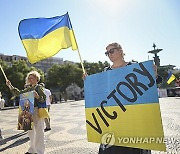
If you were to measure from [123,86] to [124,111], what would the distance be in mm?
315

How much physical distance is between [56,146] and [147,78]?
4144mm

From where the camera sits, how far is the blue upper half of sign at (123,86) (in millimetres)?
2941

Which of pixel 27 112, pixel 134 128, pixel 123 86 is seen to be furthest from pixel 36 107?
pixel 134 128

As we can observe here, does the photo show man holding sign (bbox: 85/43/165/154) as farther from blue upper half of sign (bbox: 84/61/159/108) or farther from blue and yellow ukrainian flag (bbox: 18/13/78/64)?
blue and yellow ukrainian flag (bbox: 18/13/78/64)

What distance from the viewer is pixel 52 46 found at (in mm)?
4824

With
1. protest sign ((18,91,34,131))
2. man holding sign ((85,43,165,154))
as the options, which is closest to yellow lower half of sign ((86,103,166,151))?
man holding sign ((85,43,165,154))

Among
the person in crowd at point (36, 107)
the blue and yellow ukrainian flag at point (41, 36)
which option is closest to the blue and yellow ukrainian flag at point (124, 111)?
the blue and yellow ukrainian flag at point (41, 36)

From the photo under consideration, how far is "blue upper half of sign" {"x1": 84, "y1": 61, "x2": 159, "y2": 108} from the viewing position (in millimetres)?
2941

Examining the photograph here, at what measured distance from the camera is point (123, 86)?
3.20 m

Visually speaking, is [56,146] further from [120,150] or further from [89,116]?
[120,150]

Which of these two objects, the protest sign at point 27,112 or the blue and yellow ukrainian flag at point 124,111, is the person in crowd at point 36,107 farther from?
the blue and yellow ukrainian flag at point 124,111

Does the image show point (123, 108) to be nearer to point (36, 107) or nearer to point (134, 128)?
point (134, 128)

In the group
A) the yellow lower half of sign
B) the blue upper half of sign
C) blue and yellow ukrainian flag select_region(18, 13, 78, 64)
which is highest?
blue and yellow ukrainian flag select_region(18, 13, 78, 64)

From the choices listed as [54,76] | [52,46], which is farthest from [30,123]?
[54,76]
